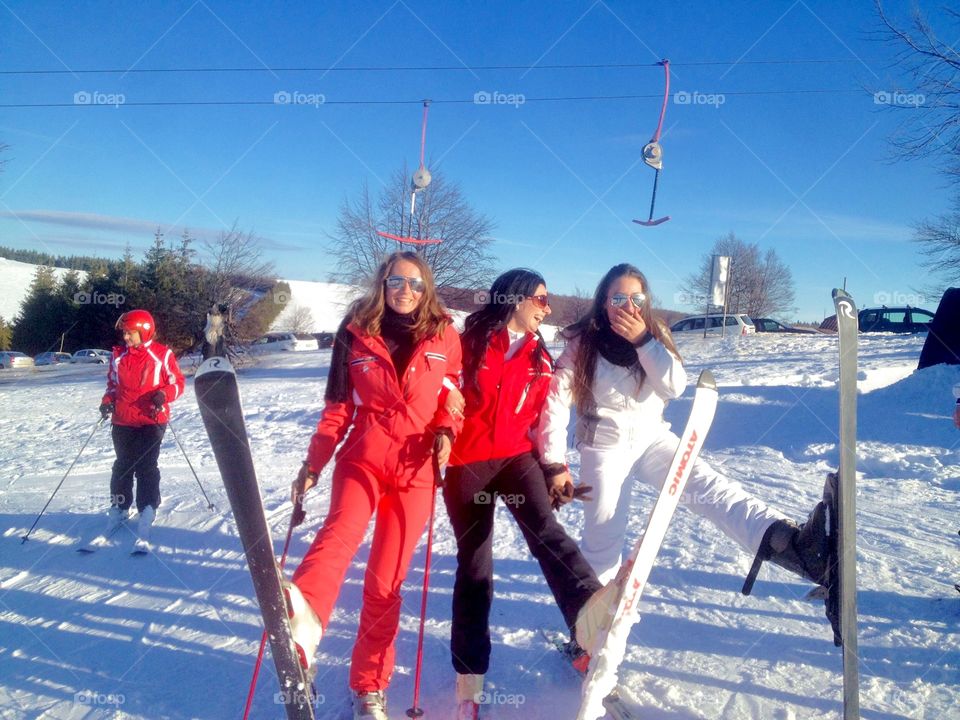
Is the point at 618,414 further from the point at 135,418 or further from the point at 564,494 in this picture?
the point at 135,418

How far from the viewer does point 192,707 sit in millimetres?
2715

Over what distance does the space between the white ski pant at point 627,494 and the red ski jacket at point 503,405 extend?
335 mm

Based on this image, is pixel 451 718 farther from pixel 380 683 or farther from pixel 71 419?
pixel 71 419

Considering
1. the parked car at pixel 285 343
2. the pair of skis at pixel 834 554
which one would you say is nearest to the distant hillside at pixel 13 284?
the parked car at pixel 285 343

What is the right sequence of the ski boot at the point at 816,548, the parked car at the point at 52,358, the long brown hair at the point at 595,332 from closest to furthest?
1. the ski boot at the point at 816,548
2. the long brown hair at the point at 595,332
3. the parked car at the point at 52,358

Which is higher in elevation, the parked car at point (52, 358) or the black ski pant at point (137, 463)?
the black ski pant at point (137, 463)

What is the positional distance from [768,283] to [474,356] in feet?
158

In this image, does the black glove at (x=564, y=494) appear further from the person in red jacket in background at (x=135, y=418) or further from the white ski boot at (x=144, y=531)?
the person in red jacket in background at (x=135, y=418)

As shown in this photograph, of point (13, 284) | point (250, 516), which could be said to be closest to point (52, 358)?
point (13, 284)

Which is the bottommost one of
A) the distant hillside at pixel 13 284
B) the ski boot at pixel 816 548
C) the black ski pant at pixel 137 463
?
the black ski pant at pixel 137 463

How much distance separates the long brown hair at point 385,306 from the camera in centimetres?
290

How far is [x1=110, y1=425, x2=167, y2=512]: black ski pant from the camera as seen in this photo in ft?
15.9

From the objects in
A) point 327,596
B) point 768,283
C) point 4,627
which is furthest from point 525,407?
point 768,283

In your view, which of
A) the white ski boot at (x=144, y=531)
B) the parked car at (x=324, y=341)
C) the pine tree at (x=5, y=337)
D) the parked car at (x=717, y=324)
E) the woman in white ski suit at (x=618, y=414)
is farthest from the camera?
the pine tree at (x=5, y=337)
